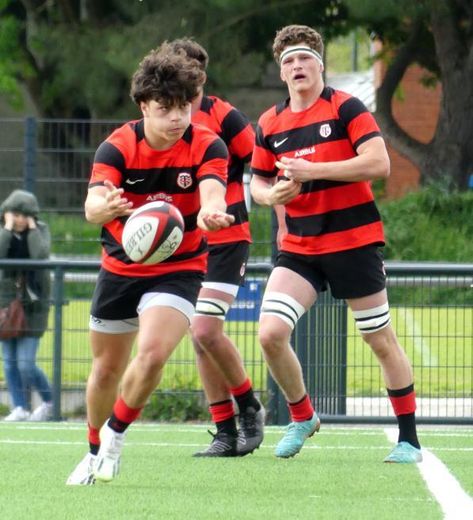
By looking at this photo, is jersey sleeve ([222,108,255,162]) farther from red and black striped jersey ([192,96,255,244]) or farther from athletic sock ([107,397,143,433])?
athletic sock ([107,397,143,433])

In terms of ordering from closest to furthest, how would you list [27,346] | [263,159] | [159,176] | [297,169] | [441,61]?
[159,176] < [297,169] < [263,159] < [27,346] < [441,61]

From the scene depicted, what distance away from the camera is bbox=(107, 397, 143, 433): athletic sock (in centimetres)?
705

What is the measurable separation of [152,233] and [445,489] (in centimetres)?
171

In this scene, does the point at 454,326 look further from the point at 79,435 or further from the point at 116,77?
the point at 116,77

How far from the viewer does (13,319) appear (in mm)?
12016

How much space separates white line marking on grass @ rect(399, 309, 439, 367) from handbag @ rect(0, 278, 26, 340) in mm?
2909

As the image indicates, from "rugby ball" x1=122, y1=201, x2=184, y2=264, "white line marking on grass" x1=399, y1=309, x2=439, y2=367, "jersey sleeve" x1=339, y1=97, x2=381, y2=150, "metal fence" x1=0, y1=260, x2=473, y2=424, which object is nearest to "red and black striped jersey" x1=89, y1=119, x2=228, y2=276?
"rugby ball" x1=122, y1=201, x2=184, y2=264

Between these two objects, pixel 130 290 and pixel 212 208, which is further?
pixel 130 290

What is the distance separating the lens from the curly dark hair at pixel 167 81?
7.06 metres

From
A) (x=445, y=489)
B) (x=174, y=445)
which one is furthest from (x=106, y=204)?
(x=174, y=445)

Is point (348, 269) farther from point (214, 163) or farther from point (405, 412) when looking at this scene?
point (214, 163)

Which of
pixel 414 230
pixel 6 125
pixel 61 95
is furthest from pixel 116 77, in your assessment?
pixel 6 125

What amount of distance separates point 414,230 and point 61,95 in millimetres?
9522

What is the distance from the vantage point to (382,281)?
818 centimetres
